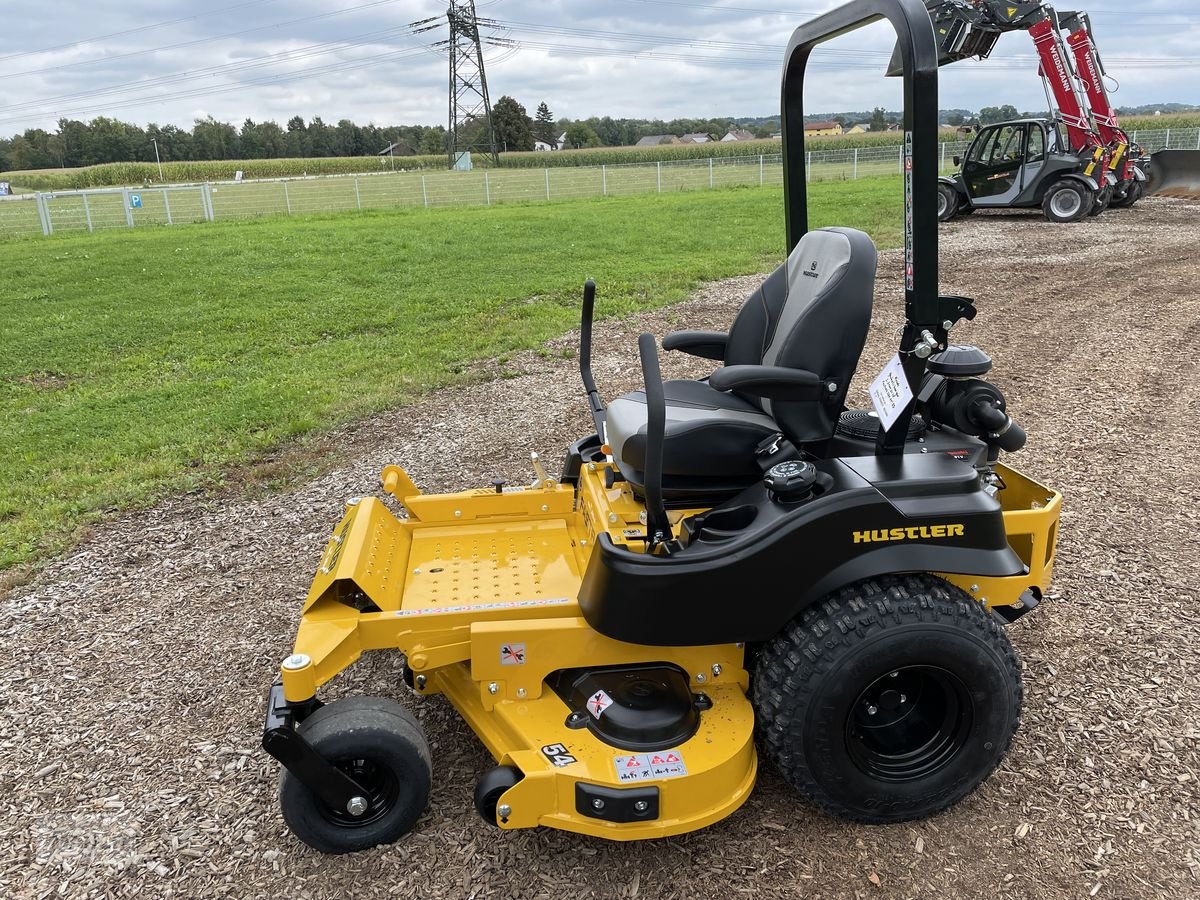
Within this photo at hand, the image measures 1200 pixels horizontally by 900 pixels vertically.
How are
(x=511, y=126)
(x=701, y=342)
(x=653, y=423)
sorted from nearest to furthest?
(x=653, y=423) < (x=701, y=342) < (x=511, y=126)

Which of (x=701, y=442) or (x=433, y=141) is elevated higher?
(x=433, y=141)

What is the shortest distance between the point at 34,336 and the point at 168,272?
424 centimetres

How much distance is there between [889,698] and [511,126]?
64.6 metres

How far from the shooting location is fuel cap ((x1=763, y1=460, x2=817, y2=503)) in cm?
264

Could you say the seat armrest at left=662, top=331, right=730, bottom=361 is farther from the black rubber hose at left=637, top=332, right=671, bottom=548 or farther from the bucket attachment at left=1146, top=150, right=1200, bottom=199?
the bucket attachment at left=1146, top=150, right=1200, bottom=199

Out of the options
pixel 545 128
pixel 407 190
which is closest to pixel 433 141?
pixel 545 128

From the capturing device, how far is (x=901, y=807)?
2.70 m

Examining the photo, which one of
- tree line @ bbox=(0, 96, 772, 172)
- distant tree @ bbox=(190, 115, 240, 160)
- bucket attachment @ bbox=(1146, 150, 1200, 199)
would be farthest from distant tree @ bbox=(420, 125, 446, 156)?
bucket attachment @ bbox=(1146, 150, 1200, 199)

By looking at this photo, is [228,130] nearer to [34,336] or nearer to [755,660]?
[34,336]

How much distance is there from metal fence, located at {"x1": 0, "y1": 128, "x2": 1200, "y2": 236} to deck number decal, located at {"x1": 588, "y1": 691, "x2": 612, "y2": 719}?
21.7 metres

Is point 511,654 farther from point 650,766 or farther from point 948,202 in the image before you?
point 948,202

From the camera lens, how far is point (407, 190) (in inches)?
1113

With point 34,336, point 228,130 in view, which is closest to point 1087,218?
point 34,336

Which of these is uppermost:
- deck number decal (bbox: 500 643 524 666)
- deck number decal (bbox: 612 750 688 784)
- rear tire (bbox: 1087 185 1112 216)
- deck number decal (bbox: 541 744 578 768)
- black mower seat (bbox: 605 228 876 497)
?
rear tire (bbox: 1087 185 1112 216)
